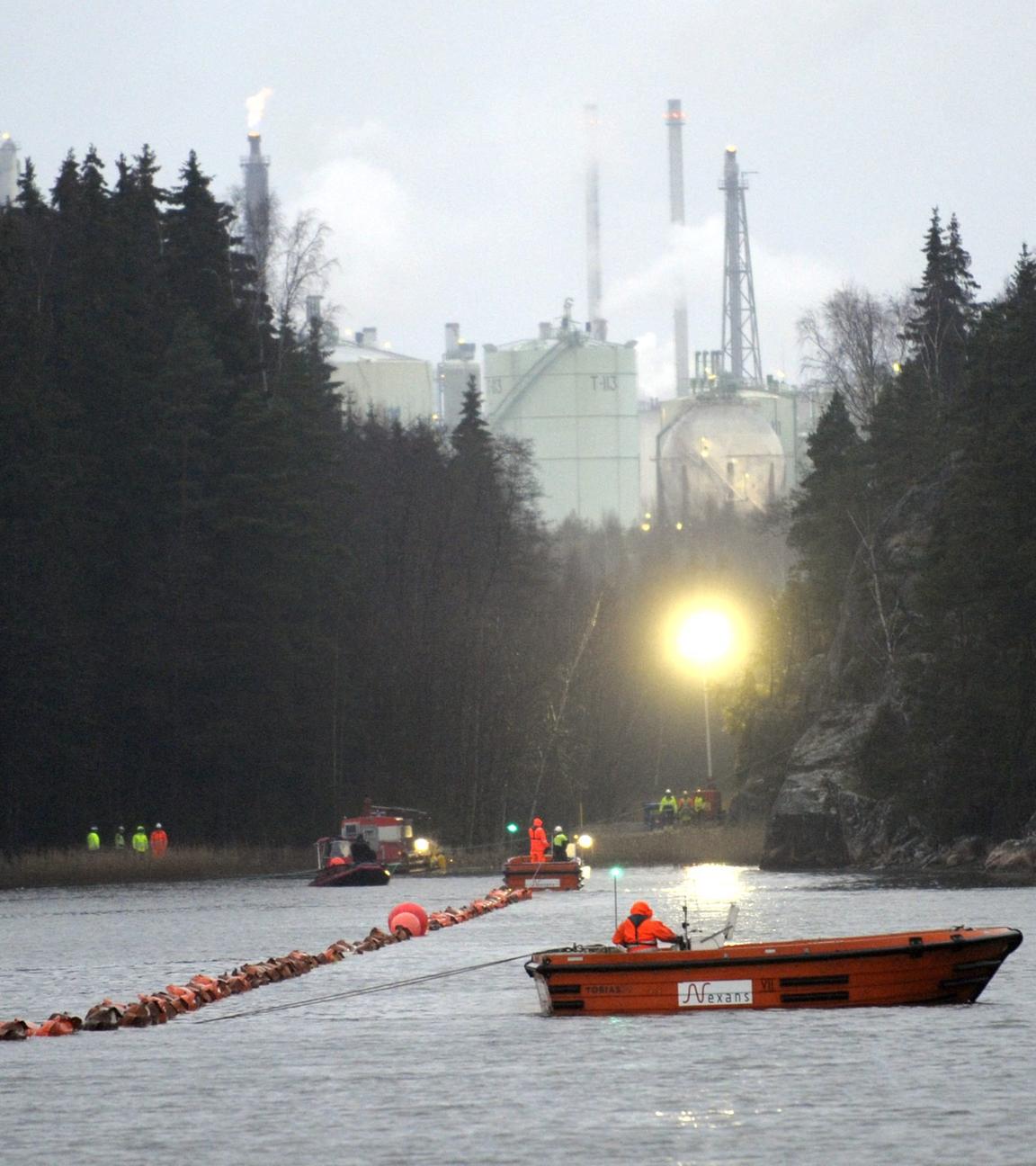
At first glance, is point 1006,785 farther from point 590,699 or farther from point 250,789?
point 590,699

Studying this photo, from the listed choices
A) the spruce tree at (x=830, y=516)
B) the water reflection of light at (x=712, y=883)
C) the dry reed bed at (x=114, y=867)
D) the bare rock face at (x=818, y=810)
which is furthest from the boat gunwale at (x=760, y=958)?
the spruce tree at (x=830, y=516)

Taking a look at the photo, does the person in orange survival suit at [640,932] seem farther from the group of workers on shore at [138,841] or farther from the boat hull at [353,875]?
the group of workers on shore at [138,841]

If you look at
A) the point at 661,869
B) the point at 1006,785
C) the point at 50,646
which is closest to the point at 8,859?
the point at 50,646

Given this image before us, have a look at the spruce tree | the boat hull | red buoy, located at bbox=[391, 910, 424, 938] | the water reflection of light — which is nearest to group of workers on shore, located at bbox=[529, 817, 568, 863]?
the water reflection of light

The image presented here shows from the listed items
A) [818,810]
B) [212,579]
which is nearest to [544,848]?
[818,810]

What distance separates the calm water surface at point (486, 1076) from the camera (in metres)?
28.4

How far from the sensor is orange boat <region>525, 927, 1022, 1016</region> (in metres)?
37.3

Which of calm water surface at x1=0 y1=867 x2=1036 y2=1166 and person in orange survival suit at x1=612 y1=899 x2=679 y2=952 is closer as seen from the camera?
calm water surface at x1=0 y1=867 x2=1036 y2=1166

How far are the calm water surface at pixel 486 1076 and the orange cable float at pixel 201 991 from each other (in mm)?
388

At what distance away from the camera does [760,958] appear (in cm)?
3775

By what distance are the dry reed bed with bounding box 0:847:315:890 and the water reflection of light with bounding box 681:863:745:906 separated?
652 inches

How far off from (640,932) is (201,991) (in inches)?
355

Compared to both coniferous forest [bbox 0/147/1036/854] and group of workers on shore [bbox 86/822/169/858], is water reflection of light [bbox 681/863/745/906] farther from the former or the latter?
group of workers on shore [bbox 86/822/169/858]

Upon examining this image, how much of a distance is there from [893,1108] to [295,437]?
3019 inches
